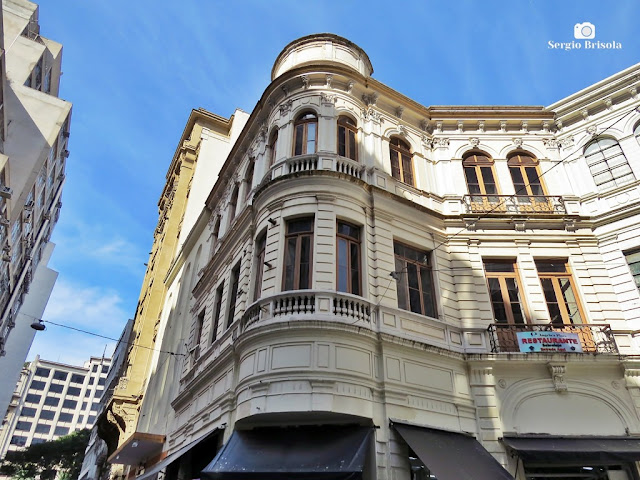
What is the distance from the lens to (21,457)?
5978 centimetres

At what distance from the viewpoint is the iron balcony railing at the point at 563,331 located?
11656 mm

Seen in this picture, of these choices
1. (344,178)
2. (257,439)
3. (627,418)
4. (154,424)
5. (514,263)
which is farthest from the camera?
(154,424)

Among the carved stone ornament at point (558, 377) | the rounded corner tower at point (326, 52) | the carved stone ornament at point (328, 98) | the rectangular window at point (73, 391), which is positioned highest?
the rectangular window at point (73, 391)

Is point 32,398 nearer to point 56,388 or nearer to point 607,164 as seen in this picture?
point 56,388

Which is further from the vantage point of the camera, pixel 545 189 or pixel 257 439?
pixel 545 189

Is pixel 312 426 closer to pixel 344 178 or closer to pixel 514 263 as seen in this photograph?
pixel 344 178

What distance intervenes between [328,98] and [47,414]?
134 metres

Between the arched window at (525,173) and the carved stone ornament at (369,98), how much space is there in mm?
5350

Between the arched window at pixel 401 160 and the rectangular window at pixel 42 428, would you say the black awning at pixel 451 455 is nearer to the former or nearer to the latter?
the arched window at pixel 401 160

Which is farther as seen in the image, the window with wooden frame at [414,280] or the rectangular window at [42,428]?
the rectangular window at [42,428]

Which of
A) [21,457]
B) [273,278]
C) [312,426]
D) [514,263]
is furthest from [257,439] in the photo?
[21,457]

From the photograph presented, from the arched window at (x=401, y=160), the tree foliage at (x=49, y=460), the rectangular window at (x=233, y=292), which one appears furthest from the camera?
the tree foliage at (x=49, y=460)

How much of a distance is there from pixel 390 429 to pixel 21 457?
70.4 metres

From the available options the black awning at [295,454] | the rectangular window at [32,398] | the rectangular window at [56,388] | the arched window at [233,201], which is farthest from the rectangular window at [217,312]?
the rectangular window at [56,388]
